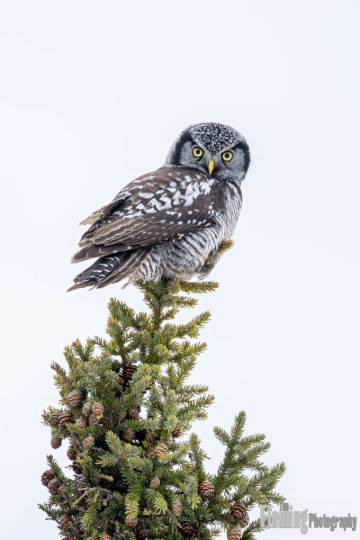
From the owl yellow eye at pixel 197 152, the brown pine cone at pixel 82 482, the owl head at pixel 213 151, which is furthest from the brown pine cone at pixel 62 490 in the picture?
the owl yellow eye at pixel 197 152

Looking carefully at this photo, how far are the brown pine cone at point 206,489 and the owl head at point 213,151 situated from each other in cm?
300

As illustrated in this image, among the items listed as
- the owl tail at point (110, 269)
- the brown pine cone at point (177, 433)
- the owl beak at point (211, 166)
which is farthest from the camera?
the owl beak at point (211, 166)

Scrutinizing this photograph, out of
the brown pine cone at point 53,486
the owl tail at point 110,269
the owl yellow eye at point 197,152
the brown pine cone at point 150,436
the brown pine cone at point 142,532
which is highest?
the owl yellow eye at point 197,152

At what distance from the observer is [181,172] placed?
4852 mm

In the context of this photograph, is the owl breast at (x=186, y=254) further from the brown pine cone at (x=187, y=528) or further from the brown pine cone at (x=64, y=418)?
the brown pine cone at (x=187, y=528)

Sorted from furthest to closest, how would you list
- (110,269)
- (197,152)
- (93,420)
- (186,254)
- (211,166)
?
(197,152) → (211,166) → (186,254) → (110,269) → (93,420)

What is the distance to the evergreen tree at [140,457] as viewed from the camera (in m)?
2.47

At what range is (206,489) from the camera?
8.21 feet

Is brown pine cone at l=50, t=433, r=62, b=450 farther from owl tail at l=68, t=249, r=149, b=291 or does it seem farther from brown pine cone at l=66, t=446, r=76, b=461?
owl tail at l=68, t=249, r=149, b=291

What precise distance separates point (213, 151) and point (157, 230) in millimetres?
1230

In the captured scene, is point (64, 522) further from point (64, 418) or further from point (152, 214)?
point (152, 214)

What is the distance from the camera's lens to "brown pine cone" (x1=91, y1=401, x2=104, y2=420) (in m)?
2.57

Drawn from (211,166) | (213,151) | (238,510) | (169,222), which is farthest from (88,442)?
(213,151)

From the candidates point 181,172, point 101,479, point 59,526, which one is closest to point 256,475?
point 101,479
